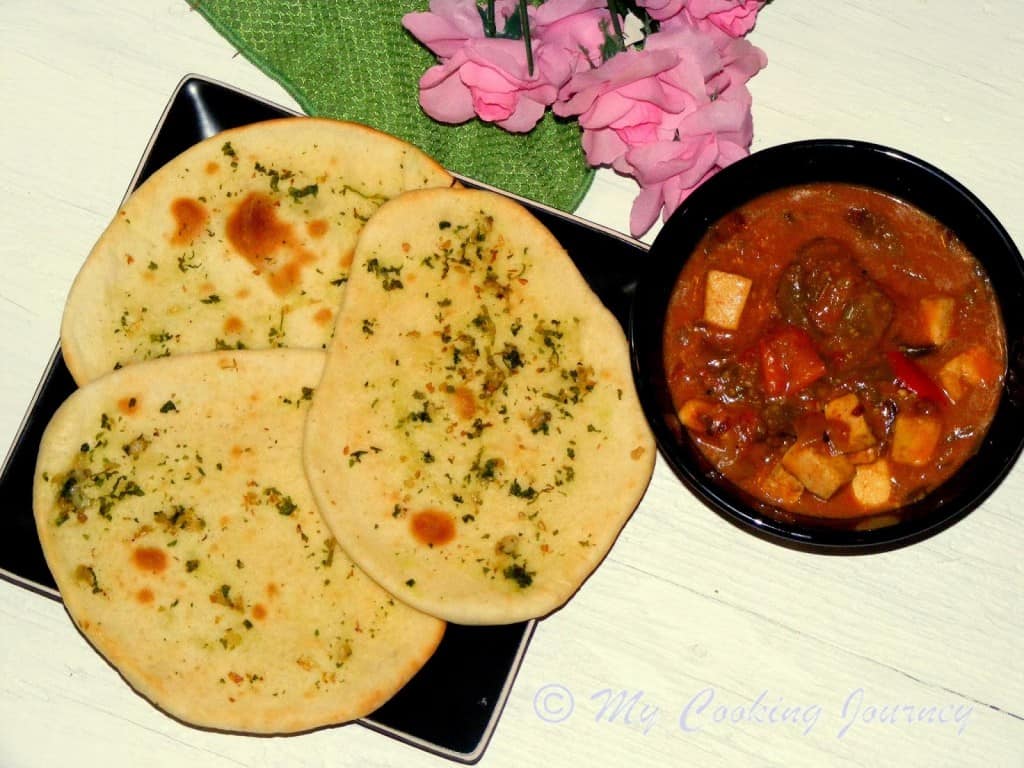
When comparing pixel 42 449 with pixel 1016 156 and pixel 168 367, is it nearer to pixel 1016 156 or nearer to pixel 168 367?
pixel 168 367

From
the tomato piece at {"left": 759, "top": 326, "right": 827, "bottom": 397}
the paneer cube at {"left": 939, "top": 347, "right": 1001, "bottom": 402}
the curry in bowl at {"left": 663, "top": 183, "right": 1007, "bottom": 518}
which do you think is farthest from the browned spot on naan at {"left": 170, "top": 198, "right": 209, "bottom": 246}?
the paneer cube at {"left": 939, "top": 347, "right": 1001, "bottom": 402}

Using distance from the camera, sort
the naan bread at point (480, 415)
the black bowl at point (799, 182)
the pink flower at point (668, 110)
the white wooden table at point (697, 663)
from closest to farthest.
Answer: the black bowl at point (799, 182) < the pink flower at point (668, 110) < the naan bread at point (480, 415) < the white wooden table at point (697, 663)

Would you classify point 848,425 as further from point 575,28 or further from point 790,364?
point 575,28

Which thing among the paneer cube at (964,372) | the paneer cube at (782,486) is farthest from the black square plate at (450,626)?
the paneer cube at (964,372)

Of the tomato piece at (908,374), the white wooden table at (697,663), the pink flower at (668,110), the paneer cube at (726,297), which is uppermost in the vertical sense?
the pink flower at (668,110)

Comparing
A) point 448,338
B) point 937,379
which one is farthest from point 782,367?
point 448,338

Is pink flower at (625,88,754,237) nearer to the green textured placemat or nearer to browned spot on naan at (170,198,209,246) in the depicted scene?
the green textured placemat

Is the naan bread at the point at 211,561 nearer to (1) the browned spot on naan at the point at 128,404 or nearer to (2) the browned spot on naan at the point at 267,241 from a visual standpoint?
(1) the browned spot on naan at the point at 128,404
